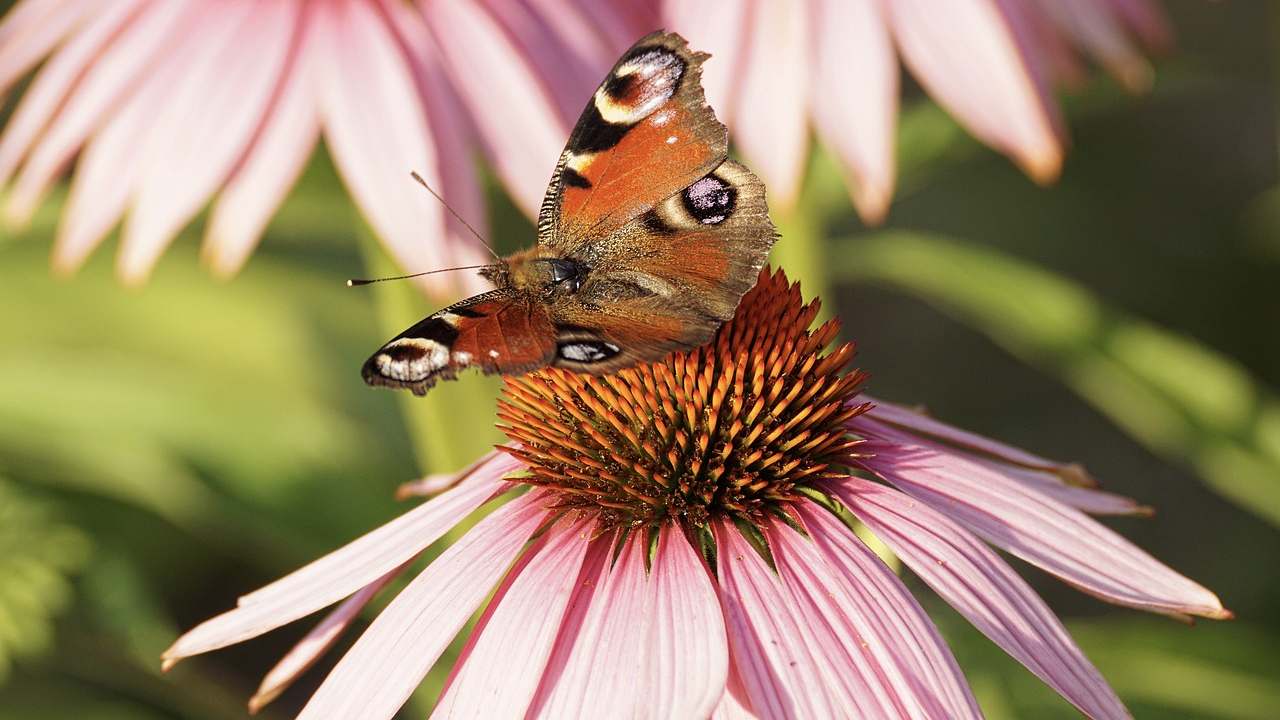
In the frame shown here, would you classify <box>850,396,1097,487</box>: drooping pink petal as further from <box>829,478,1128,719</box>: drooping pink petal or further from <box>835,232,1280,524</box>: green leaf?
<box>835,232,1280,524</box>: green leaf

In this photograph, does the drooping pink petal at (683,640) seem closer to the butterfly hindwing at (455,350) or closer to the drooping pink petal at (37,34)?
the butterfly hindwing at (455,350)

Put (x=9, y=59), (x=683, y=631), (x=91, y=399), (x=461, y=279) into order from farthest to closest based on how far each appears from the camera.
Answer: (x=91, y=399) → (x=9, y=59) → (x=461, y=279) → (x=683, y=631)

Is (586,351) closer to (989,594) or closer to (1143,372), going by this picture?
(989,594)

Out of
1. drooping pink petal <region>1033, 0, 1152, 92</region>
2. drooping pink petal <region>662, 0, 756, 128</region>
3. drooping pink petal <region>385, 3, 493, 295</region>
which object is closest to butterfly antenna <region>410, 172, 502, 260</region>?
drooping pink petal <region>385, 3, 493, 295</region>

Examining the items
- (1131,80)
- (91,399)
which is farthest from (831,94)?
(91,399)

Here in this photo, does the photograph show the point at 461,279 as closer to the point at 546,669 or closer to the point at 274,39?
the point at 274,39

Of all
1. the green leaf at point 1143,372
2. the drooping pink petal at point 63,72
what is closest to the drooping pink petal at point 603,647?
the drooping pink petal at point 63,72
